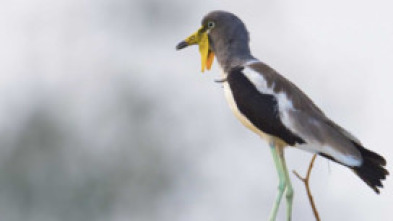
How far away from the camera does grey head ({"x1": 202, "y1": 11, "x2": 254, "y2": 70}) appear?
7.84 metres

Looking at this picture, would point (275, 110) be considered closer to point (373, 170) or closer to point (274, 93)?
point (274, 93)

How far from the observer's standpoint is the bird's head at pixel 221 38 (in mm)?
7852

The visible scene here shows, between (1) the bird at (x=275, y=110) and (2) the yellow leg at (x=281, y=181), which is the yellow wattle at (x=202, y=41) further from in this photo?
(2) the yellow leg at (x=281, y=181)

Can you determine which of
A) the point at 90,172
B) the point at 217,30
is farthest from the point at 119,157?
the point at 217,30

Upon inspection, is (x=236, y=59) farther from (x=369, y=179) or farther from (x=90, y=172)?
(x=90, y=172)

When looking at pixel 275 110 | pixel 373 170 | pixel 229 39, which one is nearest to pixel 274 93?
pixel 275 110

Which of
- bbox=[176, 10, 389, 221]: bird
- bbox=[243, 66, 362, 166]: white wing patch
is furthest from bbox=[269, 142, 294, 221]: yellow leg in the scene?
bbox=[243, 66, 362, 166]: white wing patch

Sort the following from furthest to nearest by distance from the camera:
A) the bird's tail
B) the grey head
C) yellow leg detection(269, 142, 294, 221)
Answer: the grey head → yellow leg detection(269, 142, 294, 221) → the bird's tail

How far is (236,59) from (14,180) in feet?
28.7

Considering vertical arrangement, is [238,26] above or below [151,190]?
above

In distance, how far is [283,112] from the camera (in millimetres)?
7719

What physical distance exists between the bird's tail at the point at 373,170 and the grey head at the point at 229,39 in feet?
2.87

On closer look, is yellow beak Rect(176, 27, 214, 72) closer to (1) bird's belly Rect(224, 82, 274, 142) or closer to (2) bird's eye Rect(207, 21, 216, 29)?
(2) bird's eye Rect(207, 21, 216, 29)

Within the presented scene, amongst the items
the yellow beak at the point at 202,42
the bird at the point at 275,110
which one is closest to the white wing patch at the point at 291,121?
the bird at the point at 275,110
